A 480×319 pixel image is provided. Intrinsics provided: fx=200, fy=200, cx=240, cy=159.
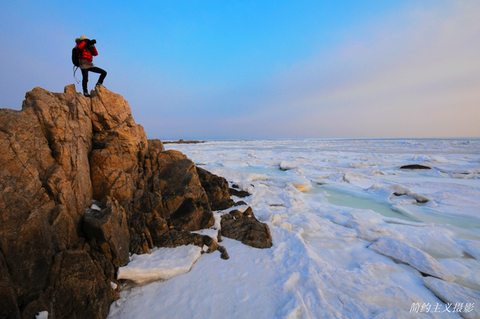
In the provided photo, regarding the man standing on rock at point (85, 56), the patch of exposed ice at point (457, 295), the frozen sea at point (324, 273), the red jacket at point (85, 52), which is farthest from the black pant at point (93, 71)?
the patch of exposed ice at point (457, 295)

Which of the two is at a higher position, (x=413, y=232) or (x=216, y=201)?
(x=216, y=201)

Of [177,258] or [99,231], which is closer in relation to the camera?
[99,231]

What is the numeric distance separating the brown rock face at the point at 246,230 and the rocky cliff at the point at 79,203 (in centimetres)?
7

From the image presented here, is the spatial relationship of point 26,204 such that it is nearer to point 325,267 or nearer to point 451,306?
point 325,267

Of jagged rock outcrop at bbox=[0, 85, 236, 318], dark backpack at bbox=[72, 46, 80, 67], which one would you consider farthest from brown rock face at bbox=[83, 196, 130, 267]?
dark backpack at bbox=[72, 46, 80, 67]

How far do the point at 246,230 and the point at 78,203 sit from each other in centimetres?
347

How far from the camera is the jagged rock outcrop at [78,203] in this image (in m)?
2.46

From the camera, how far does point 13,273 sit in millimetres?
2332

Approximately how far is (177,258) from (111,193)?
78.9 inches

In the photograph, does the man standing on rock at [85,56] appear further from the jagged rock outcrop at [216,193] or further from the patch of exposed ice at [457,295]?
the patch of exposed ice at [457,295]

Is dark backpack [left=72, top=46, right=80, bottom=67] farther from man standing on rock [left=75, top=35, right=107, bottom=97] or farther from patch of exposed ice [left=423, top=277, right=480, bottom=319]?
patch of exposed ice [left=423, top=277, right=480, bottom=319]

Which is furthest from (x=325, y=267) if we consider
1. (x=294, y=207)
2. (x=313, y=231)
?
(x=294, y=207)

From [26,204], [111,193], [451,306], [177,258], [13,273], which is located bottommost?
[451,306]

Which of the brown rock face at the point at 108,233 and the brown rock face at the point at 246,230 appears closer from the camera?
the brown rock face at the point at 108,233
